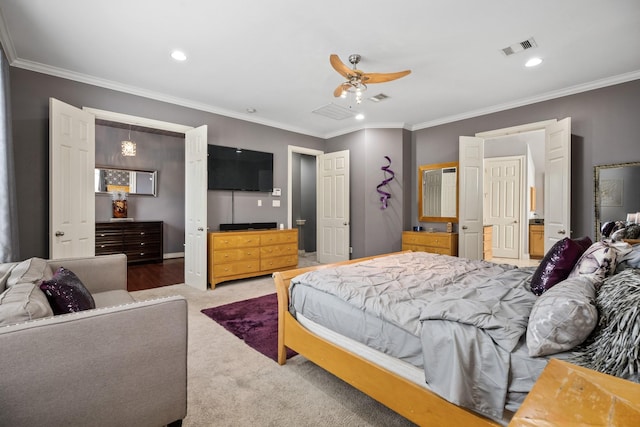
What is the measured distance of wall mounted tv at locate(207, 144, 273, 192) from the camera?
4.41 metres

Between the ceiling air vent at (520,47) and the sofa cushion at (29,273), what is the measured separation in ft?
13.2

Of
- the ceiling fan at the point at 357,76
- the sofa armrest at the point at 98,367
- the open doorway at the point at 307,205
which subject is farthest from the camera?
the open doorway at the point at 307,205

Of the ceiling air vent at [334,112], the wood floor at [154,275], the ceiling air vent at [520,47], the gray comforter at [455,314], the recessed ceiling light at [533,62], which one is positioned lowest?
the wood floor at [154,275]

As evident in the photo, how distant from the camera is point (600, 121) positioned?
3420mm

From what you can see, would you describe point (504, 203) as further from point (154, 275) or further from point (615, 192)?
point (154, 275)

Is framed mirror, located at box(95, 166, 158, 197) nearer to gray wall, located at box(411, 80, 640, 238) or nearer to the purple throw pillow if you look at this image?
the purple throw pillow

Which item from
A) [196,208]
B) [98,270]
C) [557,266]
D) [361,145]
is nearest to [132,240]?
[196,208]

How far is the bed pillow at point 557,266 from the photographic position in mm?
1630

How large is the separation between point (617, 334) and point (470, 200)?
3.73 metres

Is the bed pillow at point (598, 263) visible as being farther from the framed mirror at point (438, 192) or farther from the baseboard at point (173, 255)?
the baseboard at point (173, 255)

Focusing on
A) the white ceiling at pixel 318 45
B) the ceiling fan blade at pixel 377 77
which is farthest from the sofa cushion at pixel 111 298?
the ceiling fan blade at pixel 377 77

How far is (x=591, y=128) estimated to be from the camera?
348 cm

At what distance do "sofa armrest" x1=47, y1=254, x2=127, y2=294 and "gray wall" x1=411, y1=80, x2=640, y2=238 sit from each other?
16.7 ft

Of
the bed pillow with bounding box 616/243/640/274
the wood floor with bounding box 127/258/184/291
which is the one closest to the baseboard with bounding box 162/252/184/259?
the wood floor with bounding box 127/258/184/291
